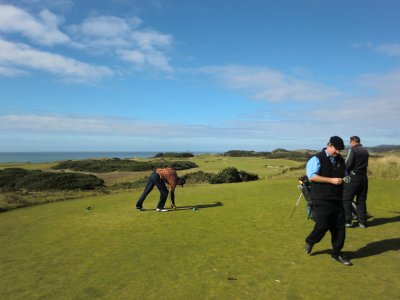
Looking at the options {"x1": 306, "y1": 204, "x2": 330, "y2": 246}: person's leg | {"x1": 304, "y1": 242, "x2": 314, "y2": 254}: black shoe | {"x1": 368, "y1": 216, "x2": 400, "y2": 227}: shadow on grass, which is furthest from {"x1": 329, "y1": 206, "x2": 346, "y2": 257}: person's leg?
{"x1": 368, "y1": 216, "x2": 400, "y2": 227}: shadow on grass

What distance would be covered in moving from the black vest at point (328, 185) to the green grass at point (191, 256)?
124cm

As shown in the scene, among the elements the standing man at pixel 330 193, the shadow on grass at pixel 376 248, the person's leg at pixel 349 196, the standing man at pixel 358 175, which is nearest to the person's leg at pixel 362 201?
the standing man at pixel 358 175

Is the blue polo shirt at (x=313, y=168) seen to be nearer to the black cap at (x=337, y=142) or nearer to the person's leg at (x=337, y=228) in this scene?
the black cap at (x=337, y=142)

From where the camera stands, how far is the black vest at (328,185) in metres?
6.98

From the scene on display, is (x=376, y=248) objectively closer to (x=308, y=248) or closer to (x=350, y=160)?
(x=308, y=248)

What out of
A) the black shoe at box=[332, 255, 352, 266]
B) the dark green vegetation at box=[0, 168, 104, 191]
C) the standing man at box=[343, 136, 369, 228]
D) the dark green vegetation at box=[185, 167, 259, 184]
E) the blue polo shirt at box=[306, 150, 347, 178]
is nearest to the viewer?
the black shoe at box=[332, 255, 352, 266]

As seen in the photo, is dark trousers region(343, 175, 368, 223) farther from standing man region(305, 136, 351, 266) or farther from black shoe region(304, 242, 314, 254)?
black shoe region(304, 242, 314, 254)

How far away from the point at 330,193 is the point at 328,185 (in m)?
0.16

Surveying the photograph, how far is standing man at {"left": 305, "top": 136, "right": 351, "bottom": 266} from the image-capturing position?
696 cm

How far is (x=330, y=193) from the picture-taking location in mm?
6973

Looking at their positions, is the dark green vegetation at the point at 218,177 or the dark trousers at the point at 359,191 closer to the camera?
the dark trousers at the point at 359,191

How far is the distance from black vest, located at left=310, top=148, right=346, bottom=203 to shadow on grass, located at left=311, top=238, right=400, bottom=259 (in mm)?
1292

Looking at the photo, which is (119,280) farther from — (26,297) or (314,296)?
(314,296)

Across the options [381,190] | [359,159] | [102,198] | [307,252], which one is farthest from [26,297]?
[381,190]
